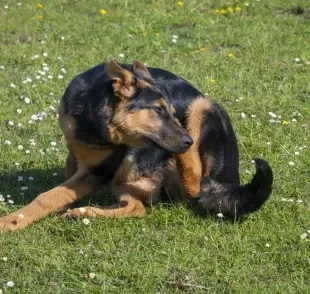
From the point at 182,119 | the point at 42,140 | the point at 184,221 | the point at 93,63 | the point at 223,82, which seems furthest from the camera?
the point at 93,63

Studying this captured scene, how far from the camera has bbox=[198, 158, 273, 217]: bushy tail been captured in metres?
5.61

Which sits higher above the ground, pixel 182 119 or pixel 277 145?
pixel 182 119

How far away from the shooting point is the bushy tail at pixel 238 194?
561 cm

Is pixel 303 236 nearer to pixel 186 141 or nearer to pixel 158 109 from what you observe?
pixel 186 141

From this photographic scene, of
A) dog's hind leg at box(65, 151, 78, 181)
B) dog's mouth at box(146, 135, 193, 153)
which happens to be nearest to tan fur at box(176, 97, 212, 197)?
dog's mouth at box(146, 135, 193, 153)

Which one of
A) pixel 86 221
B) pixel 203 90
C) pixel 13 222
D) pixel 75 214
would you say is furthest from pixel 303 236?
pixel 203 90

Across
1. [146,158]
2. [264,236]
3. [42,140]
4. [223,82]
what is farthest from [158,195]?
[223,82]

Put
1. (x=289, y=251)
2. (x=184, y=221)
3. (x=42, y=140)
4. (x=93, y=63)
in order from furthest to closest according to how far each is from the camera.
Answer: (x=93, y=63) < (x=42, y=140) < (x=184, y=221) < (x=289, y=251)

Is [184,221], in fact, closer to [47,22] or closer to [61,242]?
[61,242]

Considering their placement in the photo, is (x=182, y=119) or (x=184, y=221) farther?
(x=182, y=119)

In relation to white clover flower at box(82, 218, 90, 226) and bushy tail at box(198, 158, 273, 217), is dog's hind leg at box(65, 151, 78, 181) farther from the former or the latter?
bushy tail at box(198, 158, 273, 217)

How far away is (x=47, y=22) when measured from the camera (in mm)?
10547

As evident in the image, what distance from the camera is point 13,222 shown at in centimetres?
558

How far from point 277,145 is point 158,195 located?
1.58m
